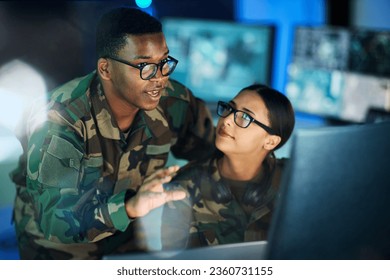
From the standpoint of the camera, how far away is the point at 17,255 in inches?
37.3

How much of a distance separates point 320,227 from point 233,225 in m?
0.28

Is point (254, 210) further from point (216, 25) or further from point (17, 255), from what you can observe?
point (216, 25)

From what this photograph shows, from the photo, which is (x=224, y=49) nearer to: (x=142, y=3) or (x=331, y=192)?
(x=142, y=3)

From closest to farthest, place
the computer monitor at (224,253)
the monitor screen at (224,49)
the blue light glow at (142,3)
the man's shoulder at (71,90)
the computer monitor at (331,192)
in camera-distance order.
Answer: the computer monitor at (331,192) → the computer monitor at (224,253) → the man's shoulder at (71,90) → the blue light glow at (142,3) → the monitor screen at (224,49)

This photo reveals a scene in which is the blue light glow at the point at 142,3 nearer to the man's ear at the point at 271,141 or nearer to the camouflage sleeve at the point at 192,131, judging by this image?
the camouflage sleeve at the point at 192,131

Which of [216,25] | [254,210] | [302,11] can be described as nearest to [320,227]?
[254,210]

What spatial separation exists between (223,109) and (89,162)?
0.24 meters

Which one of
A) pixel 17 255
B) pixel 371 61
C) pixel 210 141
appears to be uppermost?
pixel 371 61

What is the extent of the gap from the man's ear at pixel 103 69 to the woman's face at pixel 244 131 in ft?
0.67

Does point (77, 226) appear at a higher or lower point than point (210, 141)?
lower

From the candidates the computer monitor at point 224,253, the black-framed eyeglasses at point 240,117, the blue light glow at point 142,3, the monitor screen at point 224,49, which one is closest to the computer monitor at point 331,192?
the computer monitor at point 224,253

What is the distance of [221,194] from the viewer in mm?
885

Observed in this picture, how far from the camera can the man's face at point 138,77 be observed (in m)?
0.80

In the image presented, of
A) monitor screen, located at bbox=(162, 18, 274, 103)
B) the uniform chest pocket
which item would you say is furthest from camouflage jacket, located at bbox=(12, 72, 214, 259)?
monitor screen, located at bbox=(162, 18, 274, 103)
